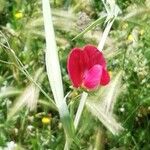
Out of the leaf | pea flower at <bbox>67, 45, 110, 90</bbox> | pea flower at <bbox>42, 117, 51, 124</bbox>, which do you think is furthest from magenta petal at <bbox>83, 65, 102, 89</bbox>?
pea flower at <bbox>42, 117, 51, 124</bbox>

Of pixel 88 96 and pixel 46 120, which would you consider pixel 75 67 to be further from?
pixel 46 120

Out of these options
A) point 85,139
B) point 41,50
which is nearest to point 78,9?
point 41,50

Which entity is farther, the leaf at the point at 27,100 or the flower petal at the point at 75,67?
the leaf at the point at 27,100

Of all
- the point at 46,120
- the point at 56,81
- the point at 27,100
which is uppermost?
the point at 56,81

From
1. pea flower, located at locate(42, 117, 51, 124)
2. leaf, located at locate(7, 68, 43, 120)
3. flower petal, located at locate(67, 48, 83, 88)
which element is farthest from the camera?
pea flower, located at locate(42, 117, 51, 124)

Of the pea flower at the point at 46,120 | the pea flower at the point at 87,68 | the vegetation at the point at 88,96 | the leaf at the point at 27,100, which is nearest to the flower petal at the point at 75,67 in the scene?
the pea flower at the point at 87,68

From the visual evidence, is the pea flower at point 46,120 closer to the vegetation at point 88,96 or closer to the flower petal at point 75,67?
the vegetation at point 88,96

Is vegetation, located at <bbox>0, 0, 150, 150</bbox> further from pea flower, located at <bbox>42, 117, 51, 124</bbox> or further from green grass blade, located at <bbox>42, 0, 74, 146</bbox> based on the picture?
green grass blade, located at <bbox>42, 0, 74, 146</bbox>

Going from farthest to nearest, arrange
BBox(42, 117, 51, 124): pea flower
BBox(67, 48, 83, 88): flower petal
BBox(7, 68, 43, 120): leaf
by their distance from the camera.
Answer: BBox(42, 117, 51, 124): pea flower
BBox(7, 68, 43, 120): leaf
BBox(67, 48, 83, 88): flower petal

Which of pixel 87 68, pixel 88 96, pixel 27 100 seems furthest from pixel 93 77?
pixel 27 100
